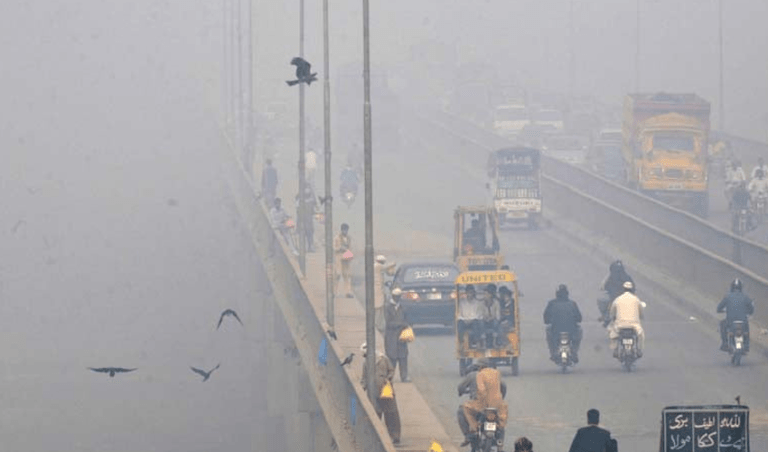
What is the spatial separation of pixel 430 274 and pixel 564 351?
623cm

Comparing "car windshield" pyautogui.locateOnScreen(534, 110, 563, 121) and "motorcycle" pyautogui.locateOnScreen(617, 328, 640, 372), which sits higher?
"car windshield" pyautogui.locateOnScreen(534, 110, 563, 121)

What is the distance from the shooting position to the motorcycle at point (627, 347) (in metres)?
32.4

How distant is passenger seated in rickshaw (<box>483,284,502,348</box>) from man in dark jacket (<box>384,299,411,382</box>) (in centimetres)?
166

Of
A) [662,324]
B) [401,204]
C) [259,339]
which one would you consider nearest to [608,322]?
[662,324]

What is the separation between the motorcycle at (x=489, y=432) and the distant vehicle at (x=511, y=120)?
66.9 metres

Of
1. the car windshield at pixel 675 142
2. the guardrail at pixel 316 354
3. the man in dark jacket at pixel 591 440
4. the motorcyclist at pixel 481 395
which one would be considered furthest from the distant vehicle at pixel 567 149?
the man in dark jacket at pixel 591 440

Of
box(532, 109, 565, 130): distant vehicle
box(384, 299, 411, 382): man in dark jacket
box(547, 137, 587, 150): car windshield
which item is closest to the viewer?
box(384, 299, 411, 382): man in dark jacket

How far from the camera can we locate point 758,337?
34.9 m

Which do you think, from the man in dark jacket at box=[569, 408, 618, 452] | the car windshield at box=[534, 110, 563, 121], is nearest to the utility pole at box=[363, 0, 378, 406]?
the man in dark jacket at box=[569, 408, 618, 452]

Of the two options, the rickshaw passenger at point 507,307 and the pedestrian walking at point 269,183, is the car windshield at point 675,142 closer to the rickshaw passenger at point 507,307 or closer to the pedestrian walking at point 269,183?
the pedestrian walking at point 269,183

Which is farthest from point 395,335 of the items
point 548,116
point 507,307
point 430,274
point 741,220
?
point 548,116

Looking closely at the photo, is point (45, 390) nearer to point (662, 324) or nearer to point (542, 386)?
point (662, 324)

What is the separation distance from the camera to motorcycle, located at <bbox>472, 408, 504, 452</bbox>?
78.0 feet

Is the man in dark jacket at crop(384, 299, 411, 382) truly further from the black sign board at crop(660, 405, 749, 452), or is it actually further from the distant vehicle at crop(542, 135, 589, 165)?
the distant vehicle at crop(542, 135, 589, 165)
